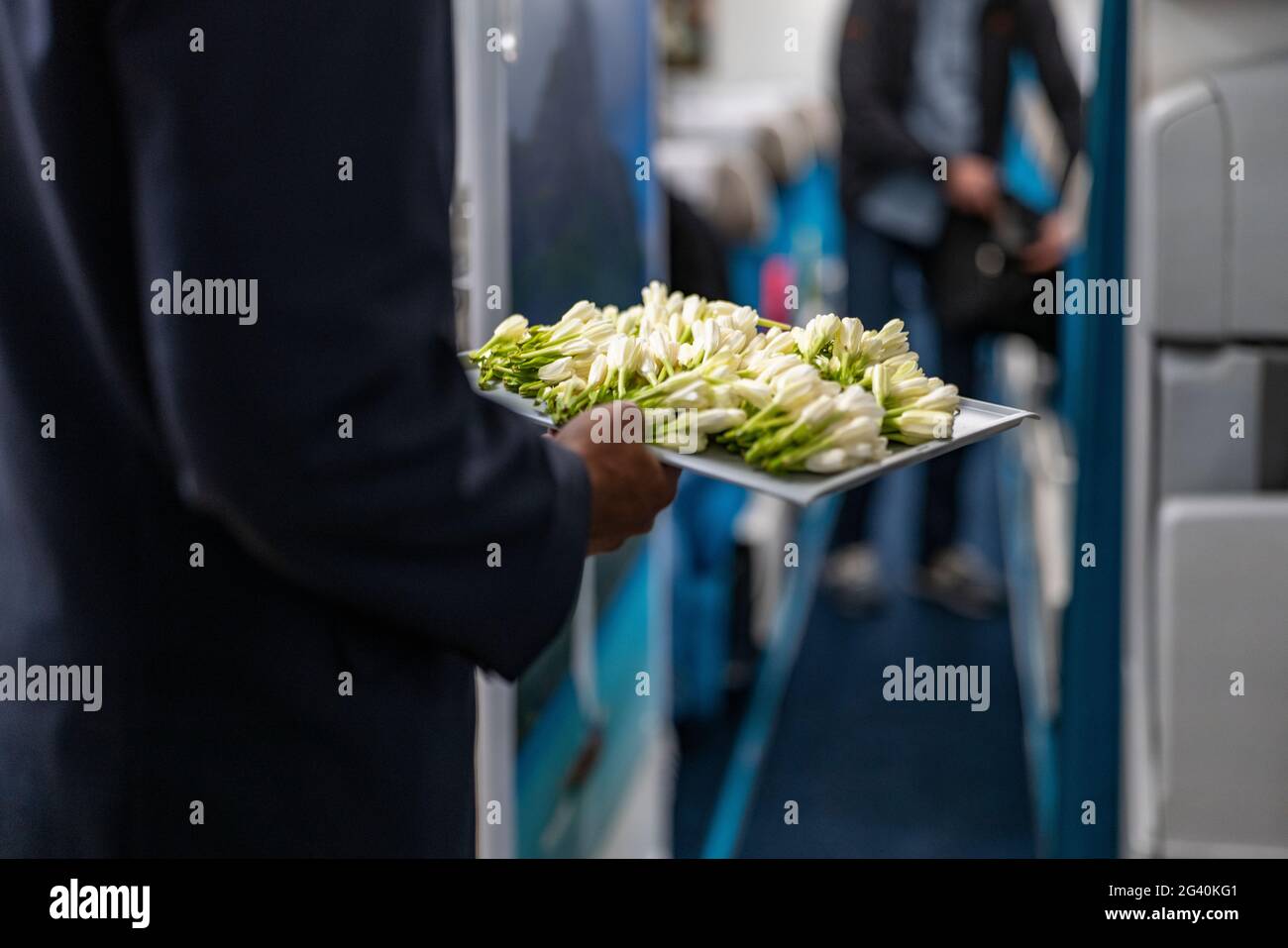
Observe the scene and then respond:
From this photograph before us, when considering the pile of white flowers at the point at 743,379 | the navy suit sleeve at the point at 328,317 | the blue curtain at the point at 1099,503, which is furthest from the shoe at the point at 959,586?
the navy suit sleeve at the point at 328,317

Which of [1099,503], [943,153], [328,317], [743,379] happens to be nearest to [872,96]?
[943,153]

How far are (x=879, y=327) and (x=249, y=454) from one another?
→ 1919 mm

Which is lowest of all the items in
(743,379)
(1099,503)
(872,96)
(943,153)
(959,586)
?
(959,586)

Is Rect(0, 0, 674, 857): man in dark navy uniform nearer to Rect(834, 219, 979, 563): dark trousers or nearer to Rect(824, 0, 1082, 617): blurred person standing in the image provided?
Rect(824, 0, 1082, 617): blurred person standing

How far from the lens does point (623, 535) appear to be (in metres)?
0.91

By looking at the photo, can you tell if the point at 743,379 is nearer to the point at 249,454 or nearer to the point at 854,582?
the point at 249,454

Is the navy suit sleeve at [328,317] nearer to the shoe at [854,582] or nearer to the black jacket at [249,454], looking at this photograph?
the black jacket at [249,454]

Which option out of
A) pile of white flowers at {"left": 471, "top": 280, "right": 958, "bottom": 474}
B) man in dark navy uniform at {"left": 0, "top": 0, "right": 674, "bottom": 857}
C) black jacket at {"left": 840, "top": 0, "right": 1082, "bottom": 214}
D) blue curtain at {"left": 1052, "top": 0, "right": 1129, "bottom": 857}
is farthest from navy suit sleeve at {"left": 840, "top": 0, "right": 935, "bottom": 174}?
man in dark navy uniform at {"left": 0, "top": 0, "right": 674, "bottom": 857}

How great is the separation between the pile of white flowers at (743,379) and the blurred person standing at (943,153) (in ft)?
4.41

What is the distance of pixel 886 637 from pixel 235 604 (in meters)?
2.50

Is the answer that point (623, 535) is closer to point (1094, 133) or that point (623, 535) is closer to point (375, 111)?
point (375, 111)

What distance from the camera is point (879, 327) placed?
2510 millimetres

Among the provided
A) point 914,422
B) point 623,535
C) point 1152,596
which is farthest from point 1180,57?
point 623,535

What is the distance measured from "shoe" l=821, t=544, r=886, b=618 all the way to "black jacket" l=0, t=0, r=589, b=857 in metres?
2.50
